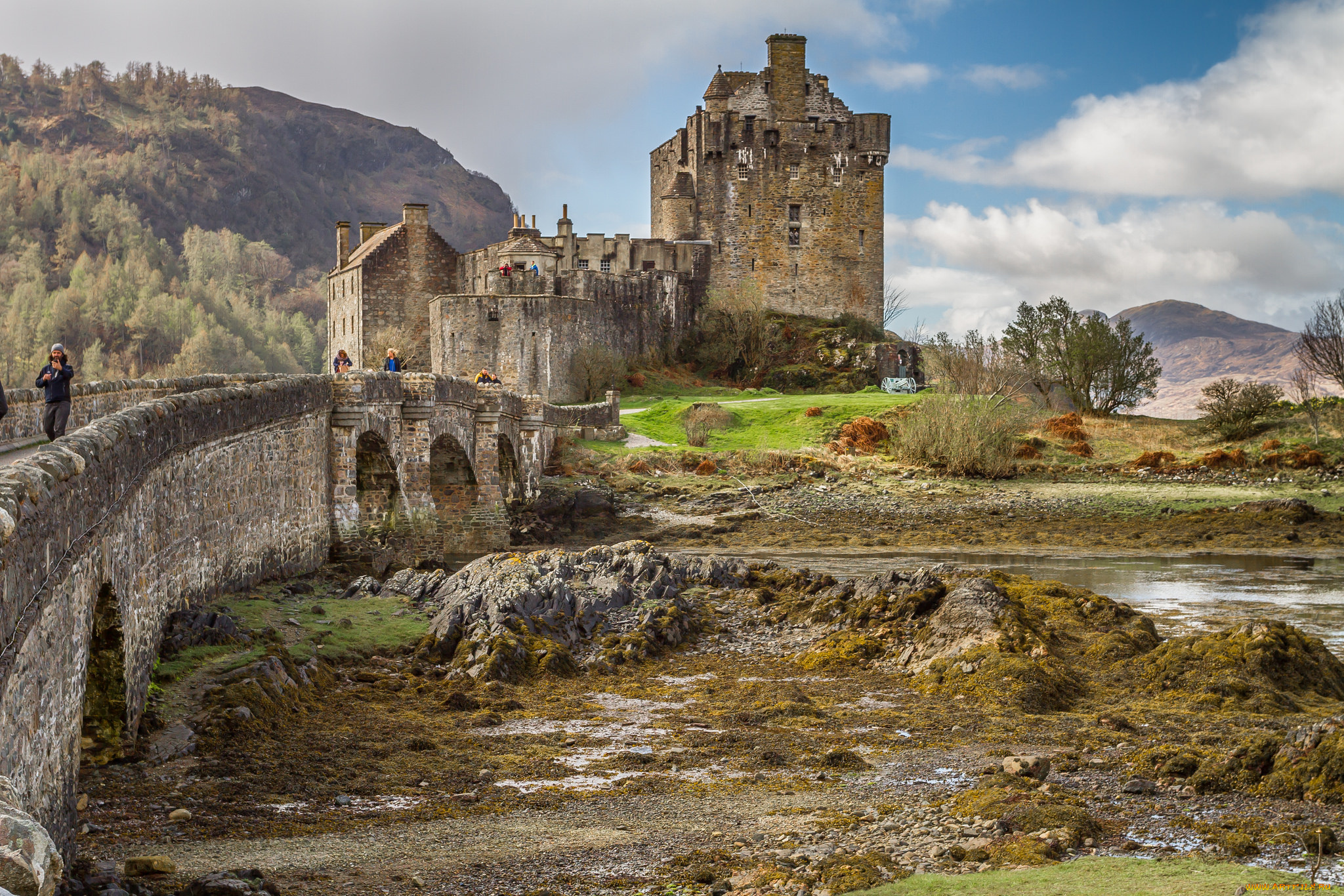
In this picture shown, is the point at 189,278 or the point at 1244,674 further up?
Result: the point at 189,278

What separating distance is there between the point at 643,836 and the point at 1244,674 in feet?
25.1

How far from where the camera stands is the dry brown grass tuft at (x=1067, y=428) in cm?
4169

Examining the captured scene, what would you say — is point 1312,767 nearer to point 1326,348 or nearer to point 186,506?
point 186,506

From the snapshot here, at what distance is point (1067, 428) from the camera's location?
4228 centimetres

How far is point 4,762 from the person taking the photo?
5.74 metres

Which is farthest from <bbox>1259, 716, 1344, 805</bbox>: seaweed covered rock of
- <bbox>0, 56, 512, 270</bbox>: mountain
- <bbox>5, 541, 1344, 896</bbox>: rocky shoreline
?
<bbox>0, 56, 512, 270</bbox>: mountain

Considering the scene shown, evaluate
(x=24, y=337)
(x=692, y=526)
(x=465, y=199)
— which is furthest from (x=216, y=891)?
(x=465, y=199)

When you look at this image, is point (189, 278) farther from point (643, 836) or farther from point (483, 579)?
point (643, 836)

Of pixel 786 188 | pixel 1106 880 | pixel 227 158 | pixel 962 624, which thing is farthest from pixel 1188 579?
pixel 227 158

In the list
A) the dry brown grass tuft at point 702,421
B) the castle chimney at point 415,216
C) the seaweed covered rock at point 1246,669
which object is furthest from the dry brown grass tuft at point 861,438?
the castle chimney at point 415,216

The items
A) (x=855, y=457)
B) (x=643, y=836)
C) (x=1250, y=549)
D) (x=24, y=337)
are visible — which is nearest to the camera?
(x=643, y=836)

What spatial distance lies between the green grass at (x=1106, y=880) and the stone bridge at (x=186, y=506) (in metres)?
4.75

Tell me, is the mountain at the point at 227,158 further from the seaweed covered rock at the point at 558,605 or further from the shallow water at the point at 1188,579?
the seaweed covered rock at the point at 558,605

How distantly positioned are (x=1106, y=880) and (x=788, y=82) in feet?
209
